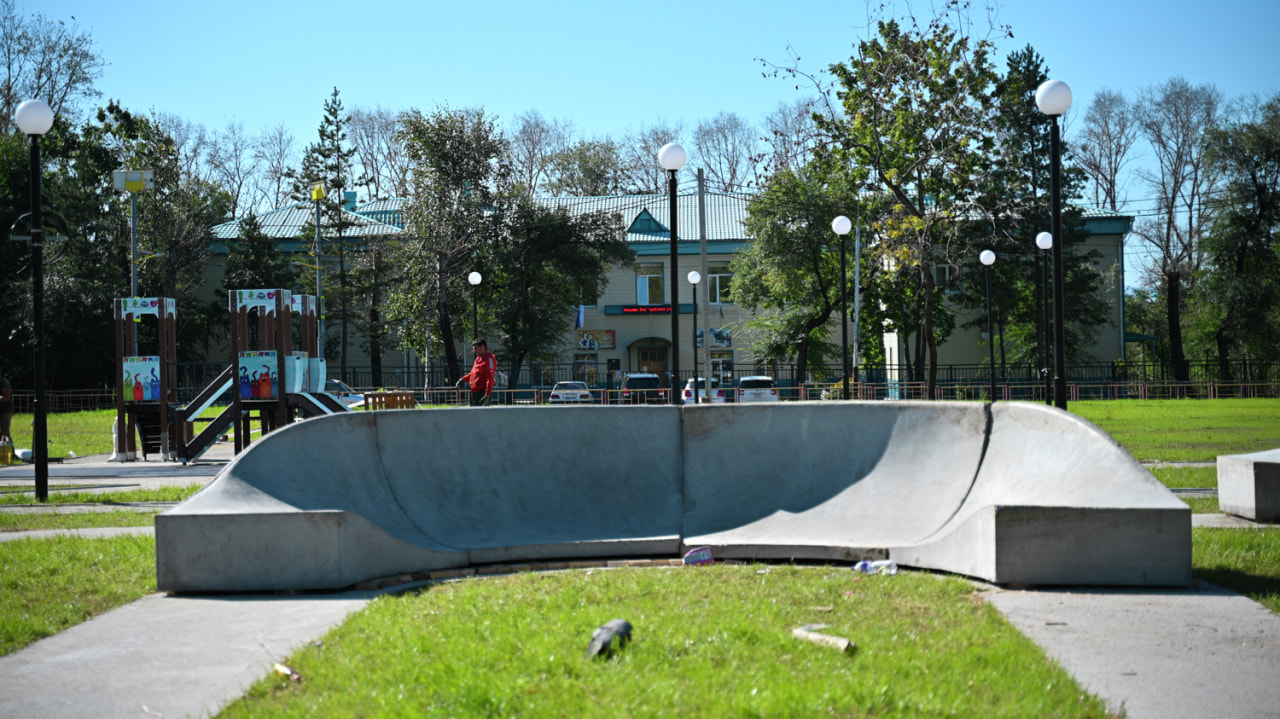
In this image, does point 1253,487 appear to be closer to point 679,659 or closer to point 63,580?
point 679,659

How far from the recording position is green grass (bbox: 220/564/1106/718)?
409 cm

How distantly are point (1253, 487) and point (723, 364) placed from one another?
42764 mm

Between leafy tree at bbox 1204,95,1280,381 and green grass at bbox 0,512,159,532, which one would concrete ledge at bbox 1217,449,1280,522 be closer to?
green grass at bbox 0,512,159,532

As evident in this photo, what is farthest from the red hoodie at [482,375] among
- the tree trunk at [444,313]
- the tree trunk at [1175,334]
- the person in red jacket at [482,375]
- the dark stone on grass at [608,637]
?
the tree trunk at [1175,334]

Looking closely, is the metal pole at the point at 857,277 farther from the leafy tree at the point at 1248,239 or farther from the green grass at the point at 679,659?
the green grass at the point at 679,659

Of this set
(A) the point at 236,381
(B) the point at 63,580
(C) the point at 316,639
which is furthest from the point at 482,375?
(C) the point at 316,639

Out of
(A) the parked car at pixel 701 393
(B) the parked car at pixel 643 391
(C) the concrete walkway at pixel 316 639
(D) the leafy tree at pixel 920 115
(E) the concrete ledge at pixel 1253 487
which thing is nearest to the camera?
(C) the concrete walkway at pixel 316 639

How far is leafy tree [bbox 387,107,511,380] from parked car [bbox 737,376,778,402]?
14.0 metres

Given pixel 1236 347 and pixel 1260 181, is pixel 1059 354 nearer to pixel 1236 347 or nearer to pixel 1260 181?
pixel 1260 181

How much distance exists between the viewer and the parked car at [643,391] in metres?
34.9

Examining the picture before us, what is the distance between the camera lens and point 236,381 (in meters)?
18.6

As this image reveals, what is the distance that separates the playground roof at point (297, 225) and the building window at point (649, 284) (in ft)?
46.3

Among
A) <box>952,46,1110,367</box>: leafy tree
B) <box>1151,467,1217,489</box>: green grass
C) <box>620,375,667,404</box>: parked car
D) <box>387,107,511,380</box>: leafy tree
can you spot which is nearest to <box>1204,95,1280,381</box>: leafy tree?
<box>952,46,1110,367</box>: leafy tree

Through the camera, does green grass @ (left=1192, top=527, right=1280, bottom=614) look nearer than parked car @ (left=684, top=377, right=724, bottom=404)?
Yes
